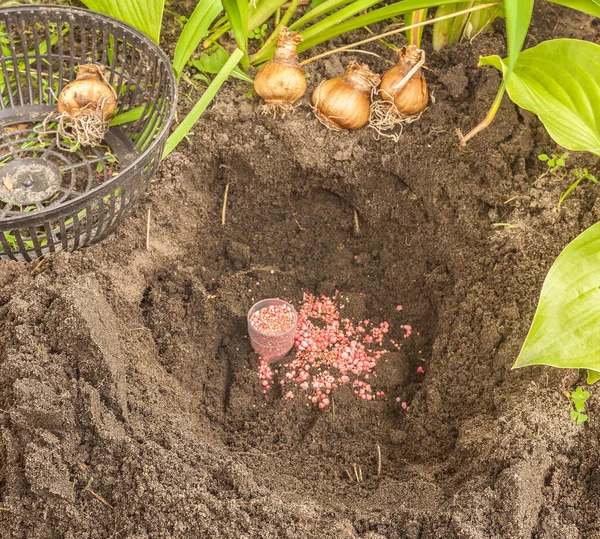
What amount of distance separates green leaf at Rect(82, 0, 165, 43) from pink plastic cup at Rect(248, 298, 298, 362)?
686mm

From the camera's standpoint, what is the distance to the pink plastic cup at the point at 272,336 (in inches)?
57.8

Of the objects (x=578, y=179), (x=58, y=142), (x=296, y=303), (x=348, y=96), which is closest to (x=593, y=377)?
(x=578, y=179)

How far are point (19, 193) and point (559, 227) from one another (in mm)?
1210

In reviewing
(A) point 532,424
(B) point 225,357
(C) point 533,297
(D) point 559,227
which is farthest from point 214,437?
(D) point 559,227

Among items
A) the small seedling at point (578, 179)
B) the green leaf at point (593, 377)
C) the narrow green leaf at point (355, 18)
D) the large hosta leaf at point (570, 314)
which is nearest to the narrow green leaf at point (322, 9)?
the narrow green leaf at point (355, 18)

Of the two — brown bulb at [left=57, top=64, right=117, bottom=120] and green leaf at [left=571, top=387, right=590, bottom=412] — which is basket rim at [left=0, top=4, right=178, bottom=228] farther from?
green leaf at [left=571, top=387, right=590, bottom=412]

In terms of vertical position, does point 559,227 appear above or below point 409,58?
below

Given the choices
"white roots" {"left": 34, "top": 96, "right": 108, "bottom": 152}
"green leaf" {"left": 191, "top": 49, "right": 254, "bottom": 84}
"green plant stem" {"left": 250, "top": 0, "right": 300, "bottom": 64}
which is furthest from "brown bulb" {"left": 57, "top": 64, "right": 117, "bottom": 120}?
"green plant stem" {"left": 250, "top": 0, "right": 300, "bottom": 64}

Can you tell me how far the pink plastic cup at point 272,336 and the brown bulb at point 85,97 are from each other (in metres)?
0.59

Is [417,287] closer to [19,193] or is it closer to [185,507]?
[185,507]

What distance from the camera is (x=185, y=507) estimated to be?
3.41 ft

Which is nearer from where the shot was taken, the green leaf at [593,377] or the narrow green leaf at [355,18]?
the green leaf at [593,377]

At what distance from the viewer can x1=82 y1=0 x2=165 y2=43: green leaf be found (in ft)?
4.70

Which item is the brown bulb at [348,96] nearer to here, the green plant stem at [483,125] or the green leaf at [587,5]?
the green plant stem at [483,125]
